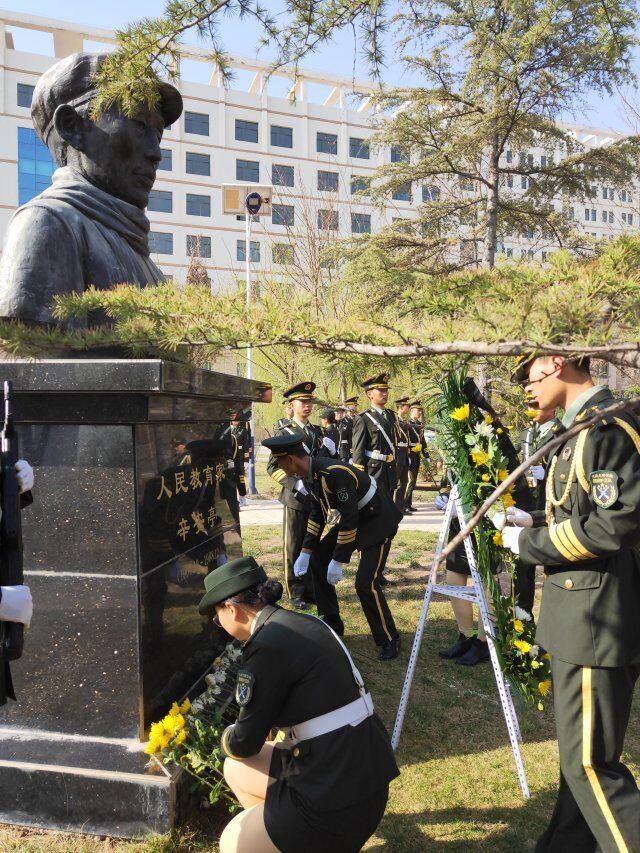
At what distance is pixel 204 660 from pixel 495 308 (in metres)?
2.81

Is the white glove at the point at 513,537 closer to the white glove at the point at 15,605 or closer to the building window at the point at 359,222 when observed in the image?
the white glove at the point at 15,605

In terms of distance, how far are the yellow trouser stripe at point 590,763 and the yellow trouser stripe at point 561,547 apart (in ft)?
1.32

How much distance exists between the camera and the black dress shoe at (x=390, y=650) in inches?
198

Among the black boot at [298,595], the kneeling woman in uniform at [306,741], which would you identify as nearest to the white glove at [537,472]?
the black boot at [298,595]

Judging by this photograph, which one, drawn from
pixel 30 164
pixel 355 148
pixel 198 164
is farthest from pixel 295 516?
pixel 355 148

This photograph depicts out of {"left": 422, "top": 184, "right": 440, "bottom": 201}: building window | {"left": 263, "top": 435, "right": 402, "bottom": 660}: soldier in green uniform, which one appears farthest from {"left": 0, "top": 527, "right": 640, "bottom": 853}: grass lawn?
{"left": 422, "top": 184, "right": 440, "bottom": 201}: building window

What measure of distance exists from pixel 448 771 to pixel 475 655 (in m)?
1.69

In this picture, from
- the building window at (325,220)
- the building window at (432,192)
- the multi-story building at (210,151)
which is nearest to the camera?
the building window at (432,192)

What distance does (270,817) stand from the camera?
2.30 metres

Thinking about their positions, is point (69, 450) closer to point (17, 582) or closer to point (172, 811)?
point (17, 582)

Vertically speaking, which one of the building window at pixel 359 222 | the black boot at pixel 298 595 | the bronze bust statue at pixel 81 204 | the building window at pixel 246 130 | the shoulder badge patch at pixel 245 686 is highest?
the building window at pixel 246 130

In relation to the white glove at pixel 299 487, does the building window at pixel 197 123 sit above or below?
above

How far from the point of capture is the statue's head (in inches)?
143

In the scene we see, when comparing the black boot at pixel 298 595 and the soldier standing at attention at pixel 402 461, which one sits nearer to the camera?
the black boot at pixel 298 595
